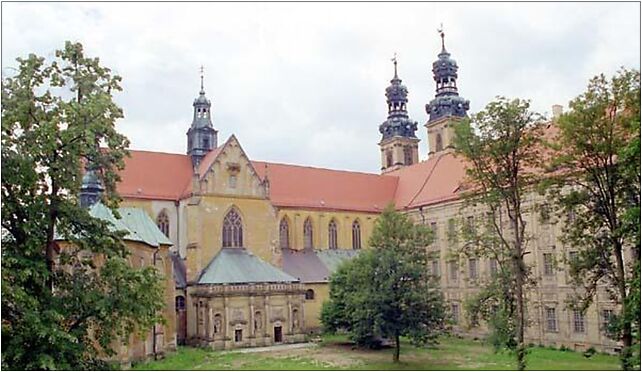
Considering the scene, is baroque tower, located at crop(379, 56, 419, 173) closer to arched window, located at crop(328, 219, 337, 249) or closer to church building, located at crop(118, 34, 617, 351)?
church building, located at crop(118, 34, 617, 351)

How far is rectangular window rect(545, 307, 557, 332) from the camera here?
3472cm

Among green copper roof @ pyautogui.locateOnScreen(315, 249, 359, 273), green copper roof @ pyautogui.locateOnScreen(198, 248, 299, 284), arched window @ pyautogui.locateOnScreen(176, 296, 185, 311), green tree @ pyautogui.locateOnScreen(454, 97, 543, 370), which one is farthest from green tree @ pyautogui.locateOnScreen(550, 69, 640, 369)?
green copper roof @ pyautogui.locateOnScreen(315, 249, 359, 273)

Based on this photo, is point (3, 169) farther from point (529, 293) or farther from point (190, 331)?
point (529, 293)

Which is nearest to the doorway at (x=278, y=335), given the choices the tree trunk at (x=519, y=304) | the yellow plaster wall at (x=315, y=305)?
the yellow plaster wall at (x=315, y=305)

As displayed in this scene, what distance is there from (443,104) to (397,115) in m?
7.61

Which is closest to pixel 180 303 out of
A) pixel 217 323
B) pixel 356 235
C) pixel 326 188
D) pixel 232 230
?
pixel 217 323

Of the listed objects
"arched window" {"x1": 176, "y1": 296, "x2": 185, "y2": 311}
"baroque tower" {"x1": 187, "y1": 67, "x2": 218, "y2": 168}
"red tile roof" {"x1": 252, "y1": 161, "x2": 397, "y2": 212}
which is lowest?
"arched window" {"x1": 176, "y1": 296, "x2": 185, "y2": 311}

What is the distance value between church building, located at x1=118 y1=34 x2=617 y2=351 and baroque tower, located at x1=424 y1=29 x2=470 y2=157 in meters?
12.3

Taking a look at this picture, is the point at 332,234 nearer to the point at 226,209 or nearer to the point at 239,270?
the point at 226,209

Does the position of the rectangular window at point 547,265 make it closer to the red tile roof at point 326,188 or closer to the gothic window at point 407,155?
the red tile roof at point 326,188

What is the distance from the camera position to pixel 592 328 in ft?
106

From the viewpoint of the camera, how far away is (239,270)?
38.2 m

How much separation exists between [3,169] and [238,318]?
84.5ft

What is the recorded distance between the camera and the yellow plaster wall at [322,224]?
45.2 meters
